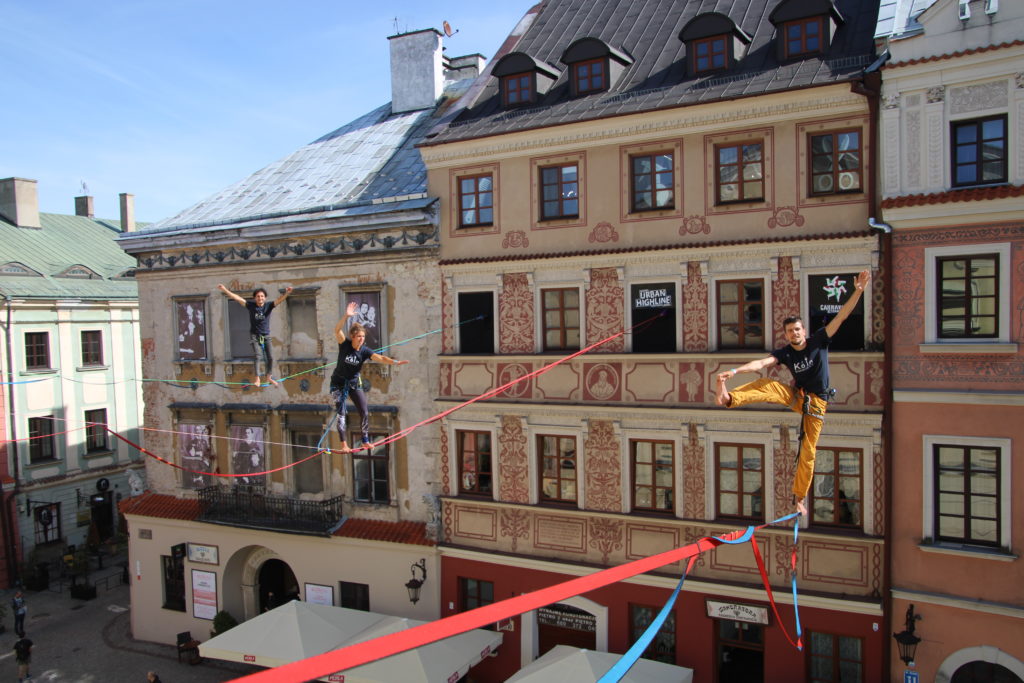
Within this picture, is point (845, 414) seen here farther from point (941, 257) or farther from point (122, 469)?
point (122, 469)

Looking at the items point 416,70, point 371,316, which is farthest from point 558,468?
point 416,70

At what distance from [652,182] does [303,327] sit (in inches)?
398

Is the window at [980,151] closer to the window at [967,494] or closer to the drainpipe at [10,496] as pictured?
the window at [967,494]

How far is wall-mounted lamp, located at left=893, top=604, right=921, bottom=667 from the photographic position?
1482cm

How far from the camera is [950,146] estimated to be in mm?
14734

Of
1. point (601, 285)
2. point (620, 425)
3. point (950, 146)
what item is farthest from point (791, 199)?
point (620, 425)

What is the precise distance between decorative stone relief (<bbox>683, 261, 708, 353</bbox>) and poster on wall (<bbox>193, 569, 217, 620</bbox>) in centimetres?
1521

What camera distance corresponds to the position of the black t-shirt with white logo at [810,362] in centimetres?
984

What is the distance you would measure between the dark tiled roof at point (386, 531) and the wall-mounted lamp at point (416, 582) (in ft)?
1.78

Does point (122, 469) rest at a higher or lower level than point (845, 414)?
lower

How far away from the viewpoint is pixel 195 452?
24.2 m

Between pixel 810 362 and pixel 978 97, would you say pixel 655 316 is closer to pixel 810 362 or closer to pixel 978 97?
pixel 978 97

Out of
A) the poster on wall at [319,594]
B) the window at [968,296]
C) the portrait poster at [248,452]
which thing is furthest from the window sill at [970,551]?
the portrait poster at [248,452]

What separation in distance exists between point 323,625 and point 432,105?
51.3ft
